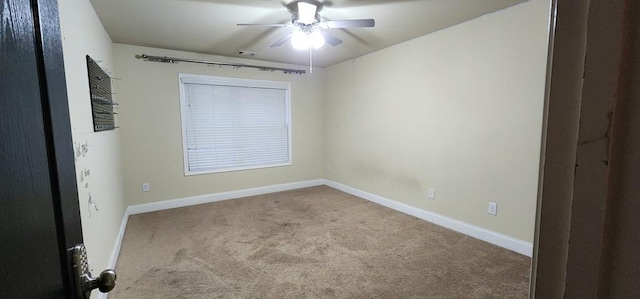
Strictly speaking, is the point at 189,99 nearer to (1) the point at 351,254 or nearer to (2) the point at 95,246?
(2) the point at 95,246

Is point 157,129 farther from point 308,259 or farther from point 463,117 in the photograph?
point 463,117

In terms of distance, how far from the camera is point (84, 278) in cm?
63

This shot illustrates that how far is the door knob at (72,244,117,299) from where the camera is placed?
0.61 meters

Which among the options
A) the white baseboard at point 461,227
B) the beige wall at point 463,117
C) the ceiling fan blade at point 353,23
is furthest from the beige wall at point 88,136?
the beige wall at point 463,117

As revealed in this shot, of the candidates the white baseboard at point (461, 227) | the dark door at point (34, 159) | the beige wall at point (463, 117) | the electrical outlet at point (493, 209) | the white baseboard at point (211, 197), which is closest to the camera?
the dark door at point (34, 159)

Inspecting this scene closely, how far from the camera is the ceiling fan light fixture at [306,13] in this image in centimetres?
228

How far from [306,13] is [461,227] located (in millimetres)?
2679

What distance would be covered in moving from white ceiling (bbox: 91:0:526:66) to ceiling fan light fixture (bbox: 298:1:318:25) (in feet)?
0.45

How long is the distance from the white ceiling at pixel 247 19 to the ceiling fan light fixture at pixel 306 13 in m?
0.14

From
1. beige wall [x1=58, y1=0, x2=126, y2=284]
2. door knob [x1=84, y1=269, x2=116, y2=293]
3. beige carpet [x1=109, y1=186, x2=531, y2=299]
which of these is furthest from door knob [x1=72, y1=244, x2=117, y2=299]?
beige carpet [x1=109, y1=186, x2=531, y2=299]

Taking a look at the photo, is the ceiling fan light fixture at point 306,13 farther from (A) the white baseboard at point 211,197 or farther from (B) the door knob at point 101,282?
(A) the white baseboard at point 211,197

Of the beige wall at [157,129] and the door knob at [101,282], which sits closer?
the door knob at [101,282]

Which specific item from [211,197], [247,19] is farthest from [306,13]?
[211,197]

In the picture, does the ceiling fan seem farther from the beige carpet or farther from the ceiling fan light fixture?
the beige carpet
